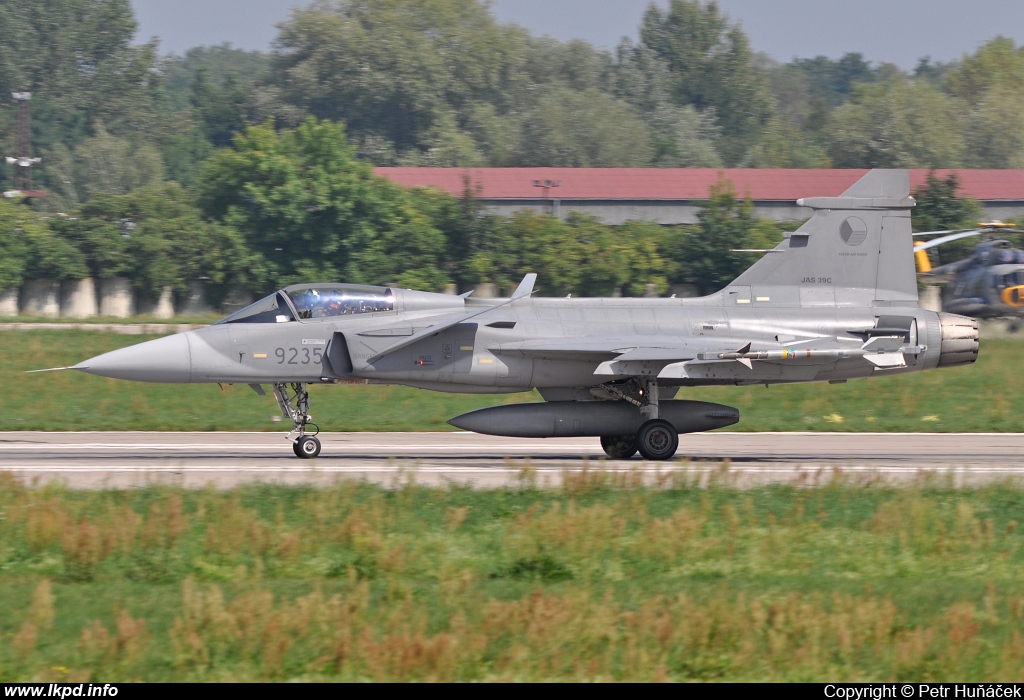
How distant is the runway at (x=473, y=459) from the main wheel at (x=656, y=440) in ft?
0.78

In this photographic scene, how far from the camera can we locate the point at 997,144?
298 ft

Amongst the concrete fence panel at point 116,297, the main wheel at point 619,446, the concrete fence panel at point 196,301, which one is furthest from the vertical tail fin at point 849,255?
the concrete fence panel at point 116,297

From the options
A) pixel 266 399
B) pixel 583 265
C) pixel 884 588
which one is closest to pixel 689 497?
pixel 884 588

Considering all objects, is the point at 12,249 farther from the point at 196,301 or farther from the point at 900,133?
the point at 900,133

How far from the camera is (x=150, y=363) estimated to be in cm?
1588

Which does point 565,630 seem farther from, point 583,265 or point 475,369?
point 583,265

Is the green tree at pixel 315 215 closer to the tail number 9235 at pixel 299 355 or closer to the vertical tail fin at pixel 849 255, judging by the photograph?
the vertical tail fin at pixel 849 255

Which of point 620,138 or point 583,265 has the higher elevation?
point 620,138

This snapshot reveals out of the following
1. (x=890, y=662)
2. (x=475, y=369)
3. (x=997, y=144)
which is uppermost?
(x=997, y=144)

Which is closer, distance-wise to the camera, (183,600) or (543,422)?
(183,600)

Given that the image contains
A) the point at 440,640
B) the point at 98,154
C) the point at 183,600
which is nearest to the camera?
the point at 440,640

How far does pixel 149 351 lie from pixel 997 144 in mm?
87238

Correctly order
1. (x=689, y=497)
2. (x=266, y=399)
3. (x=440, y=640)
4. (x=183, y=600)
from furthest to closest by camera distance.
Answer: (x=266, y=399) < (x=689, y=497) < (x=183, y=600) < (x=440, y=640)

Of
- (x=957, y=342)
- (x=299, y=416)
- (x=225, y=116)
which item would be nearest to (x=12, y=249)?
(x=299, y=416)
